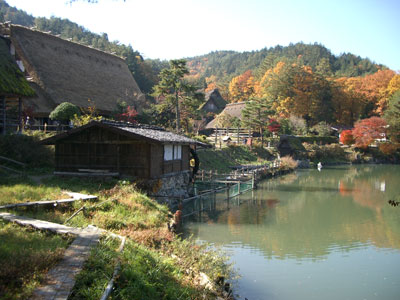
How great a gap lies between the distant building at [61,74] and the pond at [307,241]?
14.1m

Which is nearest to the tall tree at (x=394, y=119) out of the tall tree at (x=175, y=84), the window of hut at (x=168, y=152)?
the tall tree at (x=175, y=84)

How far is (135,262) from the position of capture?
6.83 m

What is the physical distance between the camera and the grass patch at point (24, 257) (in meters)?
5.09

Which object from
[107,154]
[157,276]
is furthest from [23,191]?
[157,276]

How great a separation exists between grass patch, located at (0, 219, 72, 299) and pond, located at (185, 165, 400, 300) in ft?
15.3

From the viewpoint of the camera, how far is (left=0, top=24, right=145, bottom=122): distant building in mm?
25781

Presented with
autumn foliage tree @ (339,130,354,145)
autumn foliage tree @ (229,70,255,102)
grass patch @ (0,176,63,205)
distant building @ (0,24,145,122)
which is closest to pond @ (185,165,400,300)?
grass patch @ (0,176,63,205)

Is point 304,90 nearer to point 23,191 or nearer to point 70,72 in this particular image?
point 70,72

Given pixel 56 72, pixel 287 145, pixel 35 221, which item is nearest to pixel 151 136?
pixel 35 221

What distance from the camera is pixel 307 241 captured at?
44.2ft

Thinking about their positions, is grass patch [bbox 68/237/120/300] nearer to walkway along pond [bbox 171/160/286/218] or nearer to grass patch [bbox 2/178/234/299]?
grass patch [bbox 2/178/234/299]

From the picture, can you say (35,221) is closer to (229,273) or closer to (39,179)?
(229,273)

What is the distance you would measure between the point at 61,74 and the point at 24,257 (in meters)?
25.3

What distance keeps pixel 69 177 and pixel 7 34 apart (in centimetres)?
1845
